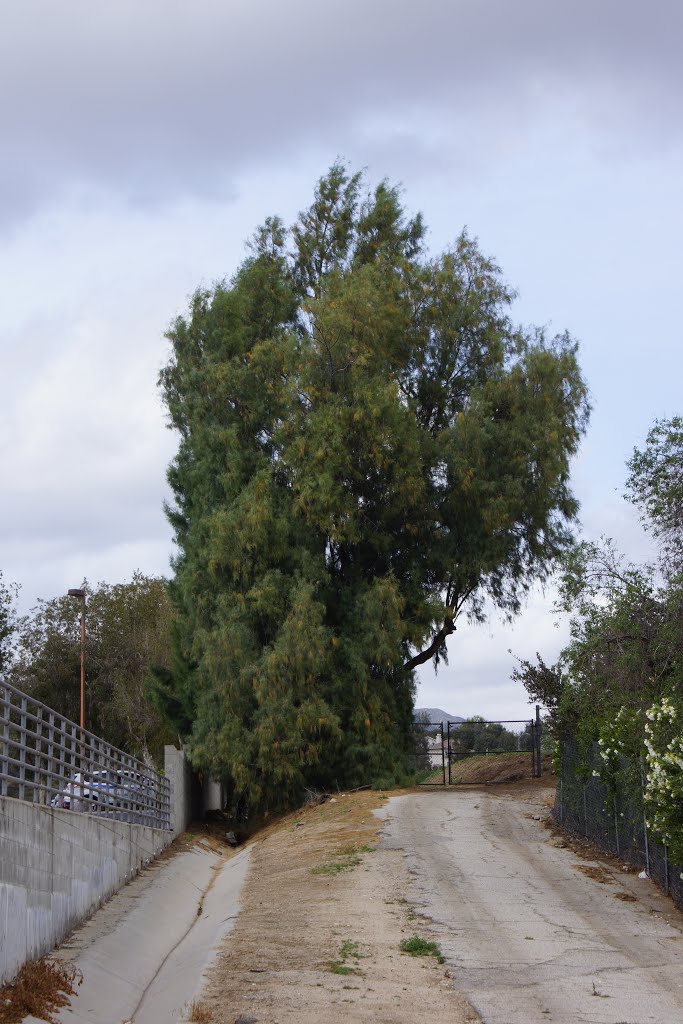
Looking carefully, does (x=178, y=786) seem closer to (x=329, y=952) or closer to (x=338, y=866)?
(x=338, y=866)

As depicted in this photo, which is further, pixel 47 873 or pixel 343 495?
pixel 343 495

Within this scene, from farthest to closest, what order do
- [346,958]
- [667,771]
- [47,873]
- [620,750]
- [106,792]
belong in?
[106,792], [620,750], [667,771], [47,873], [346,958]

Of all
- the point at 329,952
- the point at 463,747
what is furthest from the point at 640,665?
the point at 463,747

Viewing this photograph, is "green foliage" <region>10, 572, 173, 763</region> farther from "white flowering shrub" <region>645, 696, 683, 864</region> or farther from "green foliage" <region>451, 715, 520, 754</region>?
"white flowering shrub" <region>645, 696, 683, 864</region>

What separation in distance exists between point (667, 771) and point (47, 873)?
748 centimetres

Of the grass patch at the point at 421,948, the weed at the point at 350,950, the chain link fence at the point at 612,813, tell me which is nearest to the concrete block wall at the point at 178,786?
the chain link fence at the point at 612,813

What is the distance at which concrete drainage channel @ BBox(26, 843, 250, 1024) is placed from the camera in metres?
10.8

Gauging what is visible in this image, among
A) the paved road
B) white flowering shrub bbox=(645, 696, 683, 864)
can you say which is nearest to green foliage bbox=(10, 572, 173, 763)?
the paved road

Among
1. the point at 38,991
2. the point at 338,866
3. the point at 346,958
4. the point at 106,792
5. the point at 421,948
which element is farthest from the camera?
the point at 338,866

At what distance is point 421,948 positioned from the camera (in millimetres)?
12062

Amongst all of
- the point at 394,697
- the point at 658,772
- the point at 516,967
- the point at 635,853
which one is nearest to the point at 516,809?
the point at 394,697

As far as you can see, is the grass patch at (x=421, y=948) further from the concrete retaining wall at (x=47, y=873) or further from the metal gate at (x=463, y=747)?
the metal gate at (x=463, y=747)

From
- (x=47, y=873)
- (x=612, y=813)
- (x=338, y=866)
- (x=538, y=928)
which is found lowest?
(x=338, y=866)

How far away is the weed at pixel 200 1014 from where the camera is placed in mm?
9320
